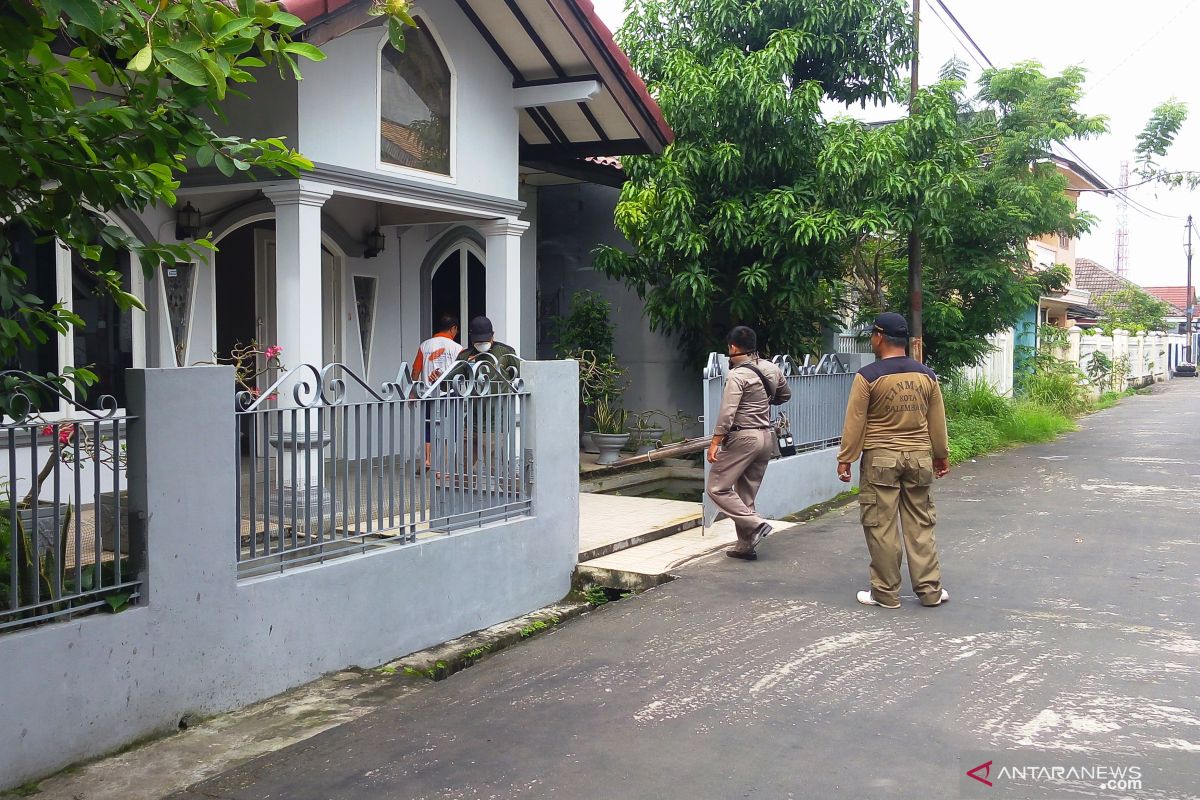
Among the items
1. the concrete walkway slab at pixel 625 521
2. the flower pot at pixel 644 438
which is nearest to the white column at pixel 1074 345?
the flower pot at pixel 644 438

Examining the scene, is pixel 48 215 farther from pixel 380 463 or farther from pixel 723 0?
pixel 723 0

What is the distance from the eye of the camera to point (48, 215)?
4258mm

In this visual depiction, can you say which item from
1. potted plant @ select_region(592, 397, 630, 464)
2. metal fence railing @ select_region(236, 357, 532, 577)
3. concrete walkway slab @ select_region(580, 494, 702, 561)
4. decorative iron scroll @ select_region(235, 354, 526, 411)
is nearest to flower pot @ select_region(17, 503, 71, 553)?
metal fence railing @ select_region(236, 357, 532, 577)

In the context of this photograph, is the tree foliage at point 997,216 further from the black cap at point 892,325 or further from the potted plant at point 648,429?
the black cap at point 892,325

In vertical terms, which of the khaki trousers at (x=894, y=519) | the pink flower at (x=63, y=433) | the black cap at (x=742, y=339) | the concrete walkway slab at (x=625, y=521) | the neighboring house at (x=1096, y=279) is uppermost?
the neighboring house at (x=1096, y=279)

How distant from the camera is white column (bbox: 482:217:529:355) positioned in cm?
1024

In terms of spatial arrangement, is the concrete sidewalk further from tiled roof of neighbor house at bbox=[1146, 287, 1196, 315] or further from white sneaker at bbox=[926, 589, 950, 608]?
tiled roof of neighbor house at bbox=[1146, 287, 1196, 315]

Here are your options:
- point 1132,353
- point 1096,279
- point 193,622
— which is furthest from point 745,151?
point 1096,279

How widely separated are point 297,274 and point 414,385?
223 cm

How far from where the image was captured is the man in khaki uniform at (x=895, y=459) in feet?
22.9

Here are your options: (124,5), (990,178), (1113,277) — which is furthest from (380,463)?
(1113,277)

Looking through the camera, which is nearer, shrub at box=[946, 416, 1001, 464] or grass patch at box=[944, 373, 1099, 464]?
shrub at box=[946, 416, 1001, 464]

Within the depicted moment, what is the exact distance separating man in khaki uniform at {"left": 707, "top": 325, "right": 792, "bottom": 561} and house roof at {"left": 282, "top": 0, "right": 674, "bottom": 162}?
10.3 feet

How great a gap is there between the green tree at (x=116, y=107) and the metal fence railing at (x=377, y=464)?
4.01ft
